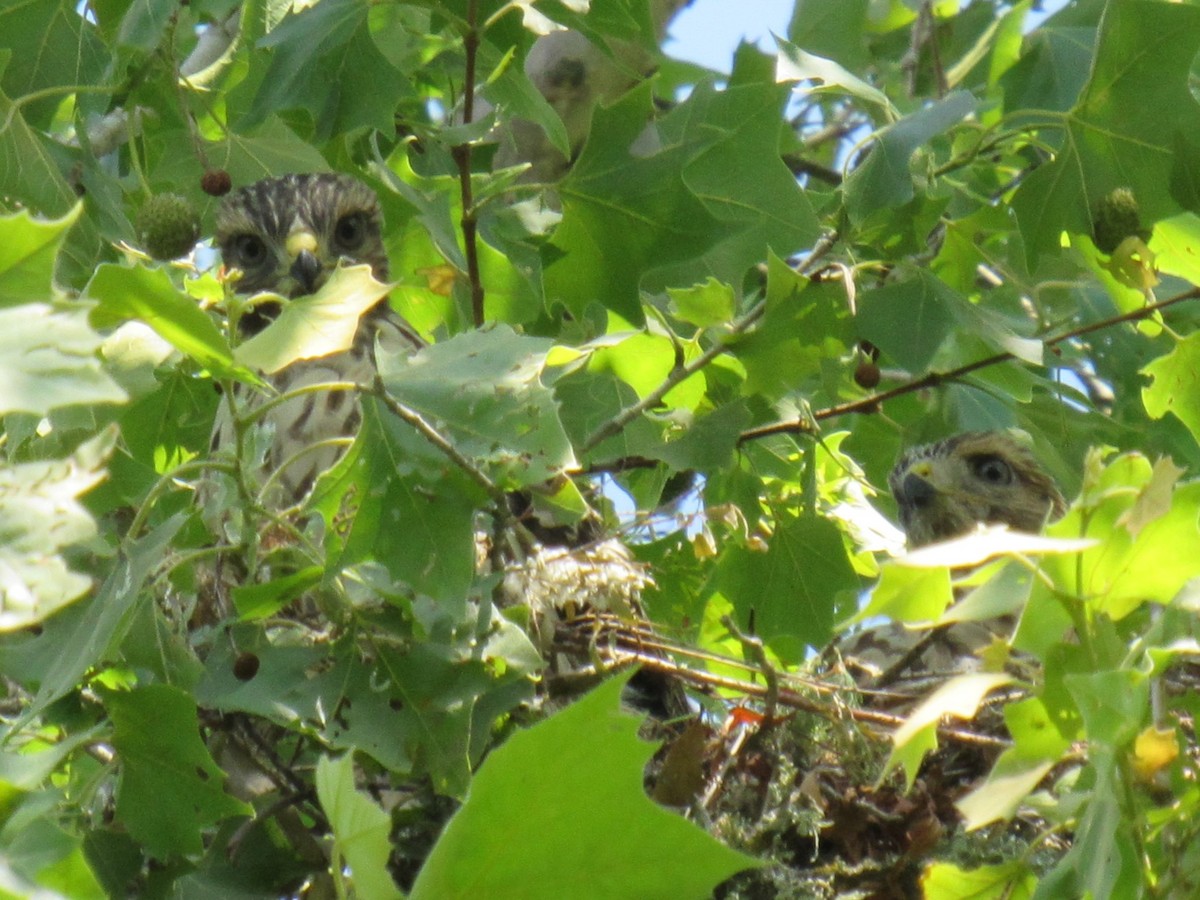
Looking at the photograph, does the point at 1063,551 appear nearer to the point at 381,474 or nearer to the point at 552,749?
the point at 552,749

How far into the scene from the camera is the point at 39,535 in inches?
67.7

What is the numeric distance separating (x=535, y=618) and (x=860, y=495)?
1.11 meters

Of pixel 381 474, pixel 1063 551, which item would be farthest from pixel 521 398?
pixel 1063 551

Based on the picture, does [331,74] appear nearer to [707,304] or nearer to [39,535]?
[707,304]

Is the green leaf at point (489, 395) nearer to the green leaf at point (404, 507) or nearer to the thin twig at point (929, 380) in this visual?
the green leaf at point (404, 507)

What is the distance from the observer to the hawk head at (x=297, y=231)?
16.5 ft

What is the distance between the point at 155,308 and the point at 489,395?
0.52 meters

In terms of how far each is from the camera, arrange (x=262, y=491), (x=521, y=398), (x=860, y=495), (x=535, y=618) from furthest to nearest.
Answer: (x=860, y=495) → (x=535, y=618) → (x=262, y=491) → (x=521, y=398)

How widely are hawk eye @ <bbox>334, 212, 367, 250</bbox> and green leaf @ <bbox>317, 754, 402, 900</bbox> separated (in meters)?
3.55

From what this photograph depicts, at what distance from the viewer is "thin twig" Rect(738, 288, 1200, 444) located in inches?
128

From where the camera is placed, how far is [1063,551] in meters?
1.90

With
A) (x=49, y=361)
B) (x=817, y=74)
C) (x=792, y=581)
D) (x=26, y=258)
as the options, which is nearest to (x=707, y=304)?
(x=817, y=74)

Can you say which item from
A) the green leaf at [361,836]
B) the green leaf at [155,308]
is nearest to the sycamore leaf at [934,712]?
the green leaf at [361,836]

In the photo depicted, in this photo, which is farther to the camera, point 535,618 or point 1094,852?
point 535,618
